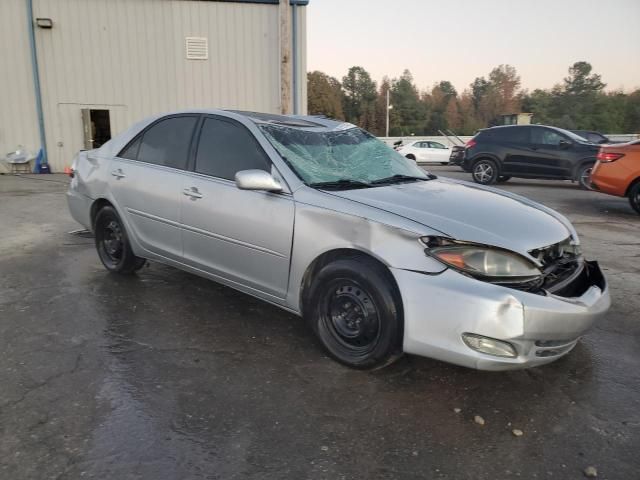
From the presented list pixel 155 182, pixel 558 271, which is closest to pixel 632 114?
pixel 558 271

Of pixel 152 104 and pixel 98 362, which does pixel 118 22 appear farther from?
pixel 98 362

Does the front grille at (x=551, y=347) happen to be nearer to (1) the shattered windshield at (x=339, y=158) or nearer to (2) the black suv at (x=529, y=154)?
(1) the shattered windshield at (x=339, y=158)

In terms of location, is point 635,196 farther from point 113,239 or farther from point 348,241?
point 113,239

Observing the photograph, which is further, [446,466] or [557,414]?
[557,414]

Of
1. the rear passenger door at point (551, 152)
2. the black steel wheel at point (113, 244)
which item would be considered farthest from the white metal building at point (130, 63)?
the black steel wheel at point (113, 244)

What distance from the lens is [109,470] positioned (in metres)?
2.17

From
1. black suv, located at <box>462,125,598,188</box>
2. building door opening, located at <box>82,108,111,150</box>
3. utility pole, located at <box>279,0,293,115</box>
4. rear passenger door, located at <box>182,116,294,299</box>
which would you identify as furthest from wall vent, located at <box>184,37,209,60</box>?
rear passenger door, located at <box>182,116,294,299</box>

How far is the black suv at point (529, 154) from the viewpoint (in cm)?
1227

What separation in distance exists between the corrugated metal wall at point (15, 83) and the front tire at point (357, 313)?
52.9 feet

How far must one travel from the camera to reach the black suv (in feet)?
40.3

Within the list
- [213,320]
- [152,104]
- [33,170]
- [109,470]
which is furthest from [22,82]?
[109,470]

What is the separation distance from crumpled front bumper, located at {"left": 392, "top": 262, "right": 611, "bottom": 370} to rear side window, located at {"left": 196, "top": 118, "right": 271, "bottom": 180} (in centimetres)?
143

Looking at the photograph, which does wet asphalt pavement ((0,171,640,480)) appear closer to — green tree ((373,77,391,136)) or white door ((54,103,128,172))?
white door ((54,103,128,172))

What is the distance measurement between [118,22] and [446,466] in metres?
17.0
